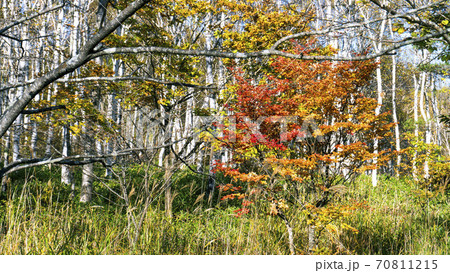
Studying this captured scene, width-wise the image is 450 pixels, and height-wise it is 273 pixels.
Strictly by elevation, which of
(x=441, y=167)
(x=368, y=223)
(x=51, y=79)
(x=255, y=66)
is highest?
(x=255, y=66)

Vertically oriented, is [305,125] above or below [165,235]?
above

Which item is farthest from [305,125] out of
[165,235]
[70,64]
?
[70,64]

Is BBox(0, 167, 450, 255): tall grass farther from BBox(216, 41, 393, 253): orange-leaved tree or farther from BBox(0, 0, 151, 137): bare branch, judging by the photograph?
BBox(0, 0, 151, 137): bare branch

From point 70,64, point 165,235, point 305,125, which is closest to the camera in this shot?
point 70,64

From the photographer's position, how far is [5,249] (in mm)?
2584

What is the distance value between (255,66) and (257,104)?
12.5ft

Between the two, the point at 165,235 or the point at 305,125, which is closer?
the point at 165,235

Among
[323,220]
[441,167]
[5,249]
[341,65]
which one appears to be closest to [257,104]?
[341,65]

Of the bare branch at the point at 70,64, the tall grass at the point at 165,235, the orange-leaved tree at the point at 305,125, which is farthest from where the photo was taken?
the orange-leaved tree at the point at 305,125

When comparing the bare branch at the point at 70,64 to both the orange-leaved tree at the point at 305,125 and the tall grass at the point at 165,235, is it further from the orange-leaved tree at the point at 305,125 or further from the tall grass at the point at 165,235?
the orange-leaved tree at the point at 305,125

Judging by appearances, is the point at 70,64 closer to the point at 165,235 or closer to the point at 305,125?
the point at 165,235

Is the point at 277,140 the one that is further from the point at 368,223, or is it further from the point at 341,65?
the point at 368,223

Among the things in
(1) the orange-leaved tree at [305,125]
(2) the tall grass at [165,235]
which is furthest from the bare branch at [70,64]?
(1) the orange-leaved tree at [305,125]

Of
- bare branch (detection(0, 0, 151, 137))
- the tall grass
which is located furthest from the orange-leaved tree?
bare branch (detection(0, 0, 151, 137))
